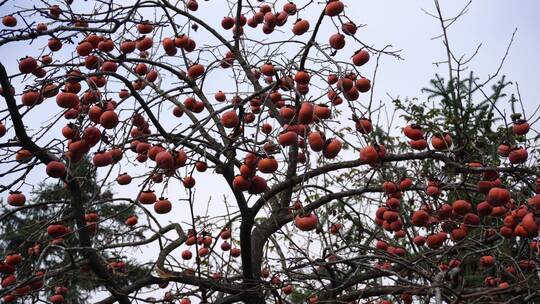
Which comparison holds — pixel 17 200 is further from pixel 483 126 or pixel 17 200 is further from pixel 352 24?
pixel 483 126

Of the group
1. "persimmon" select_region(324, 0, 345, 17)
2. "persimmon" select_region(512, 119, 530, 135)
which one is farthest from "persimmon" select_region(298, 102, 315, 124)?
"persimmon" select_region(512, 119, 530, 135)

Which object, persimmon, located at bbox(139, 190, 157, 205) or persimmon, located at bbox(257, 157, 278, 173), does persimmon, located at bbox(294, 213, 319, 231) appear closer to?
persimmon, located at bbox(257, 157, 278, 173)

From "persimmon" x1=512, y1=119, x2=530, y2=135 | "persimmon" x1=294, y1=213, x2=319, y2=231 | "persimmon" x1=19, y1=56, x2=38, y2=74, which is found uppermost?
"persimmon" x1=19, y1=56, x2=38, y2=74

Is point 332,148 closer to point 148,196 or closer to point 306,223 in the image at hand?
point 306,223

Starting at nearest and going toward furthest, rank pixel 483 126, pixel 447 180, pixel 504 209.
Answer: pixel 504 209 → pixel 447 180 → pixel 483 126

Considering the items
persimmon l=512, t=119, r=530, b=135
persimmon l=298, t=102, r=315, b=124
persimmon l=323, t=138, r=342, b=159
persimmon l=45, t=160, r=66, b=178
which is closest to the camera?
persimmon l=298, t=102, r=315, b=124

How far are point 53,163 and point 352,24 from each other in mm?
2057

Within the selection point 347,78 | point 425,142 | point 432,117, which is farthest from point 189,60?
point 432,117

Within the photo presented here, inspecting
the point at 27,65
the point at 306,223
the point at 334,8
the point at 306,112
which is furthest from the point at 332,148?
the point at 27,65

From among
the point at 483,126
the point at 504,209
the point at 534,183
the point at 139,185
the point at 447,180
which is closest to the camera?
the point at 139,185

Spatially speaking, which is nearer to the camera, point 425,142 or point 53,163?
point 53,163

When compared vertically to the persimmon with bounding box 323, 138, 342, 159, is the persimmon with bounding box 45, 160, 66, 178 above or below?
above

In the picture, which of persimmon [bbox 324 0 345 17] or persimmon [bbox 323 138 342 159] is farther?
persimmon [bbox 324 0 345 17]

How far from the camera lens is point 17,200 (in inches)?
133
